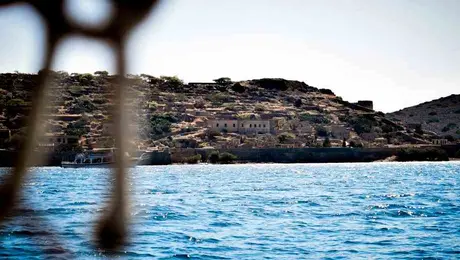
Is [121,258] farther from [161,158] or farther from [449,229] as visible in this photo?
[161,158]

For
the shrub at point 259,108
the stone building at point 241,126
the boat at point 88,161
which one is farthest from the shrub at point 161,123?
the boat at point 88,161

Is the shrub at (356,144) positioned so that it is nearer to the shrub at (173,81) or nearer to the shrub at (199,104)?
the shrub at (199,104)

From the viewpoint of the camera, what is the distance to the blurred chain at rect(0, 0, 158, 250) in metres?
1.64

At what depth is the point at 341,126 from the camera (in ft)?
347

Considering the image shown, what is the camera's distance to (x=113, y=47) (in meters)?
1.68

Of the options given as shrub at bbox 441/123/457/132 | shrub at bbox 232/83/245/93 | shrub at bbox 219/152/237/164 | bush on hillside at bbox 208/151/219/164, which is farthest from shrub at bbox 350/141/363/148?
shrub at bbox 441/123/457/132

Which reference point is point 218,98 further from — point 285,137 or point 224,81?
point 285,137

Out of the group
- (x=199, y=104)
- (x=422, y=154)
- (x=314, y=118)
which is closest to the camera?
(x=422, y=154)

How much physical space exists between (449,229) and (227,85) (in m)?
125

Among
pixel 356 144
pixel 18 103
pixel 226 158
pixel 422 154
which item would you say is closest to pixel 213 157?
pixel 226 158

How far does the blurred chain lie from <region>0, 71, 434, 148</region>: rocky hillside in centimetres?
7055

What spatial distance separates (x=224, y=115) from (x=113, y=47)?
105m

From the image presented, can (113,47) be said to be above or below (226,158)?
below

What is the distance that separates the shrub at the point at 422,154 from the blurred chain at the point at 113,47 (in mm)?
94313
